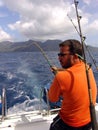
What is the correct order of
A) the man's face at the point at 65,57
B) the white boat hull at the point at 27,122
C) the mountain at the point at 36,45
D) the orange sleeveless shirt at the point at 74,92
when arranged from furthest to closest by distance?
the white boat hull at the point at 27,122
the mountain at the point at 36,45
the man's face at the point at 65,57
the orange sleeveless shirt at the point at 74,92

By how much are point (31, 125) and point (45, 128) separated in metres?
0.22

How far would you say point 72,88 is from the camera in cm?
265

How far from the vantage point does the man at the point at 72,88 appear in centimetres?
264

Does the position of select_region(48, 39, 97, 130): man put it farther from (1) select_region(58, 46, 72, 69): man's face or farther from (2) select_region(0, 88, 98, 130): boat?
(2) select_region(0, 88, 98, 130): boat

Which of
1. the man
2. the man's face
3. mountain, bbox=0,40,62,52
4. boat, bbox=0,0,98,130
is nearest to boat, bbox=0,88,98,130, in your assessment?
boat, bbox=0,0,98,130

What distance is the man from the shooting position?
264cm

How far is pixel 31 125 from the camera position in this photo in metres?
4.11

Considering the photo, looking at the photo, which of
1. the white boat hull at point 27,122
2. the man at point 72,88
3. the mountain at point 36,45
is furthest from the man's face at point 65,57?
the white boat hull at point 27,122

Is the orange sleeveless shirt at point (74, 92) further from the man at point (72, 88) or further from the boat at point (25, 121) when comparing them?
the boat at point (25, 121)

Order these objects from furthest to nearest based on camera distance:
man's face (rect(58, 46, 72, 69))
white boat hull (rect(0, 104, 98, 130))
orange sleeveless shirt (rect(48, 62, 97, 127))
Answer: white boat hull (rect(0, 104, 98, 130)) < man's face (rect(58, 46, 72, 69)) < orange sleeveless shirt (rect(48, 62, 97, 127))

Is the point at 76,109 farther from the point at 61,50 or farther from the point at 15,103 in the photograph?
the point at 15,103

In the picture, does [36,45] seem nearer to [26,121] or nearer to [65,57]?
[65,57]

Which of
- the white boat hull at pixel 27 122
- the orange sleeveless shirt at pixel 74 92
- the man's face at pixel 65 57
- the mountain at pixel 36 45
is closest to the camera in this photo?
the orange sleeveless shirt at pixel 74 92

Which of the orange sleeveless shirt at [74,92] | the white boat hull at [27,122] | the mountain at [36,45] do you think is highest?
the mountain at [36,45]
